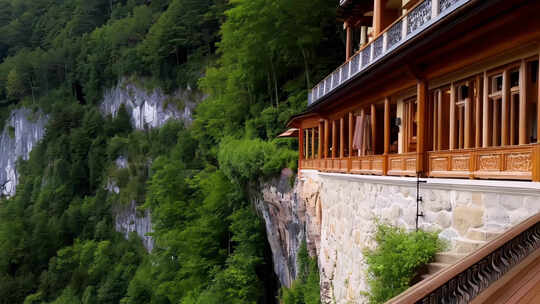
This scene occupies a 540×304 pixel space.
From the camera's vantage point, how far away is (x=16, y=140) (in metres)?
74.7

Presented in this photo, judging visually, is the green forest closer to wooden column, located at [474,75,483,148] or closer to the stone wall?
the stone wall

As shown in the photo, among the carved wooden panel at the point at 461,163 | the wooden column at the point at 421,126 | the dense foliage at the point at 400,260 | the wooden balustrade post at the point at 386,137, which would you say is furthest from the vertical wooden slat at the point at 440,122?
the dense foliage at the point at 400,260

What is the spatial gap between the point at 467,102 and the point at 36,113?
274ft

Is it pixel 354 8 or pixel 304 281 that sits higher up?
pixel 354 8

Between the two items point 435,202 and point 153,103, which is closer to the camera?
point 435,202

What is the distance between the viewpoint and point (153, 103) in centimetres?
5306

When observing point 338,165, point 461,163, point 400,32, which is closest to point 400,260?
point 461,163

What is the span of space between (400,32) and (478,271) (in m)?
8.15

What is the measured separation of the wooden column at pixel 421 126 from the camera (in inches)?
298

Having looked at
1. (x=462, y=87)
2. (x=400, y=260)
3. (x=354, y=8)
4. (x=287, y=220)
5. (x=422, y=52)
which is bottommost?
(x=287, y=220)

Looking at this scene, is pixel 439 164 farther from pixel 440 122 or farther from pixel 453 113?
pixel 440 122

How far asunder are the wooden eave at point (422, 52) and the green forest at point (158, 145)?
351 inches

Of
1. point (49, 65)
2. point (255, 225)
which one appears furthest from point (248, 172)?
point (49, 65)

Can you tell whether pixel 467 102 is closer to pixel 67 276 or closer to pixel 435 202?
pixel 435 202
